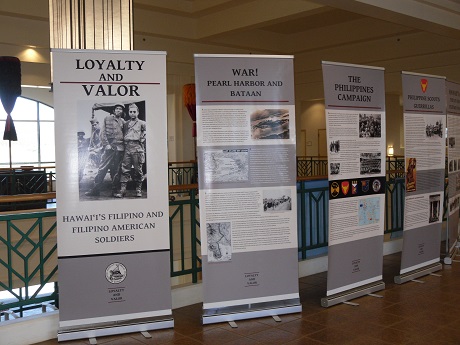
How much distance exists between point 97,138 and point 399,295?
338cm

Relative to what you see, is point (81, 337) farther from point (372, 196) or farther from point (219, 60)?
point (372, 196)

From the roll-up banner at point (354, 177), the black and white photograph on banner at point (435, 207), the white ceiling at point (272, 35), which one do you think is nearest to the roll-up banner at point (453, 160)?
the black and white photograph on banner at point (435, 207)

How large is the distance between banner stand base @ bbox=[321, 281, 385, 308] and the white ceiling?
466 cm

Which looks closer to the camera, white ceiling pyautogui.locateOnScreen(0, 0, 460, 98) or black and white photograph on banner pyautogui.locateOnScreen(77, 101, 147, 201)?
black and white photograph on banner pyautogui.locateOnScreen(77, 101, 147, 201)

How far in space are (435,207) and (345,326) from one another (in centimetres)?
239

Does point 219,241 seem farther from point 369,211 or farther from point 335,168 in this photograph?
point 369,211

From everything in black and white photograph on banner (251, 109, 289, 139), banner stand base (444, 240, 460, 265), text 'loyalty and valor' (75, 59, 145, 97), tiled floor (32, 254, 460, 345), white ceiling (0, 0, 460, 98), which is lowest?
tiled floor (32, 254, 460, 345)

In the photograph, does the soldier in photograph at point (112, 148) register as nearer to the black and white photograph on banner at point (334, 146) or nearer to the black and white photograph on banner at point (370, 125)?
the black and white photograph on banner at point (334, 146)

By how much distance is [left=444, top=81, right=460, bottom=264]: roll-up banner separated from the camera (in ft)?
21.9

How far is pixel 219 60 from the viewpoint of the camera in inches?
183

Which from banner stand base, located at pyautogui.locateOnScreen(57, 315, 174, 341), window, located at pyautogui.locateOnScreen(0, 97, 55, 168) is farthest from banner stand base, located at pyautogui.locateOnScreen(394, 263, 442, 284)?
window, located at pyautogui.locateOnScreen(0, 97, 55, 168)

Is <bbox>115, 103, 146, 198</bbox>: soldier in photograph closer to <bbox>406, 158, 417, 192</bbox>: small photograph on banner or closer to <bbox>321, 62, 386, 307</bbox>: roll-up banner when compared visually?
<bbox>321, 62, 386, 307</bbox>: roll-up banner

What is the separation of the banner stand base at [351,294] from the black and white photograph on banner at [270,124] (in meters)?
1.61

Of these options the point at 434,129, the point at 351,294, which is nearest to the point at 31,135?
the point at 434,129
